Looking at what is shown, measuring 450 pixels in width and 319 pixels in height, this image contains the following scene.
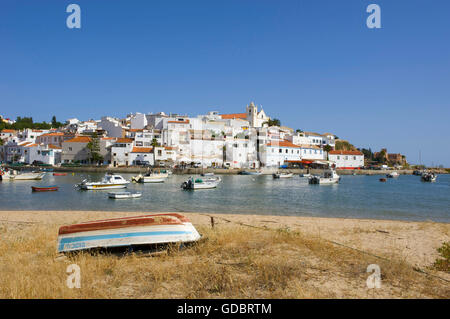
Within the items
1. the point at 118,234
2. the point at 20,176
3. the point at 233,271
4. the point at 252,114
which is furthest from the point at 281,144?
the point at 233,271

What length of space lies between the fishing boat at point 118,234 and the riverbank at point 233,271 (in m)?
0.38

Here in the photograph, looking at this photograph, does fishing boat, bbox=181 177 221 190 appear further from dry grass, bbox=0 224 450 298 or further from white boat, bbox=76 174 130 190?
dry grass, bbox=0 224 450 298

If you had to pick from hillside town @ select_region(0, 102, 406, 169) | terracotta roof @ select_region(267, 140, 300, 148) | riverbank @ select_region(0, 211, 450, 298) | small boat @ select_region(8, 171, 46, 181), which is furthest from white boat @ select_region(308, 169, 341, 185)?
small boat @ select_region(8, 171, 46, 181)

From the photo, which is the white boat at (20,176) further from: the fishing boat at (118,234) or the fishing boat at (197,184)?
the fishing boat at (118,234)

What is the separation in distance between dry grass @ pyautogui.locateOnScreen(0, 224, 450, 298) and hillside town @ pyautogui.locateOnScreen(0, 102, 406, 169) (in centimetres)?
6762

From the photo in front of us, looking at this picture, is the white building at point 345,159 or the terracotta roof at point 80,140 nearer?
the terracotta roof at point 80,140

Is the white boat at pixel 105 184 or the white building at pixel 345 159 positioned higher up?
the white building at pixel 345 159

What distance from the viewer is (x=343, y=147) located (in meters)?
117

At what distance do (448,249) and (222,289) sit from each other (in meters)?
5.95

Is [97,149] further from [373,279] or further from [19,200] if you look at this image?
Answer: [373,279]

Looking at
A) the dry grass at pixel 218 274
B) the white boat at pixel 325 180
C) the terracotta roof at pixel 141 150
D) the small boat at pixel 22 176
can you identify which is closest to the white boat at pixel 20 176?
the small boat at pixel 22 176

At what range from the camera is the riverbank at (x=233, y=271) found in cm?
533

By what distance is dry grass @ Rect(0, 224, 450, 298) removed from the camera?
530cm

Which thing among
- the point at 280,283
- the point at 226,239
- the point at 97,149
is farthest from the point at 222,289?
the point at 97,149
